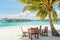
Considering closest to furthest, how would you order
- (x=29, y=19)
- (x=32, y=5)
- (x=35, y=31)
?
(x=35, y=31)
(x=32, y=5)
(x=29, y=19)

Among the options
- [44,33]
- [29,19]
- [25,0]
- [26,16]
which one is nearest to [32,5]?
[25,0]

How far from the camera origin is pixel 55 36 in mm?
15375

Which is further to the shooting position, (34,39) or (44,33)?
(44,33)

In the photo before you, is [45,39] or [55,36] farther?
[55,36]

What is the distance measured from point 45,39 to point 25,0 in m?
3.73

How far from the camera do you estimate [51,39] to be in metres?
13.7

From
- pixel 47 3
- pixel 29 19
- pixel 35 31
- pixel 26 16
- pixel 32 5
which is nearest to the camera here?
pixel 35 31

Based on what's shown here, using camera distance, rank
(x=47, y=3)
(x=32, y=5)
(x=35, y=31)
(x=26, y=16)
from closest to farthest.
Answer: (x=35, y=31) < (x=47, y=3) < (x=32, y=5) < (x=26, y=16)

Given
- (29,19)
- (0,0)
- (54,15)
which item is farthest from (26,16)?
(54,15)

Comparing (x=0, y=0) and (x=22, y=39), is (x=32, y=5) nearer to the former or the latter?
(x=22, y=39)

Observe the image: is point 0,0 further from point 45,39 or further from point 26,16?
point 45,39

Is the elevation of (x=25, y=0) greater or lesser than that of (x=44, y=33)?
greater

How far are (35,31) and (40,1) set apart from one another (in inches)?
116

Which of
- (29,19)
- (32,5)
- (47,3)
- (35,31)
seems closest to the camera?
(35,31)
